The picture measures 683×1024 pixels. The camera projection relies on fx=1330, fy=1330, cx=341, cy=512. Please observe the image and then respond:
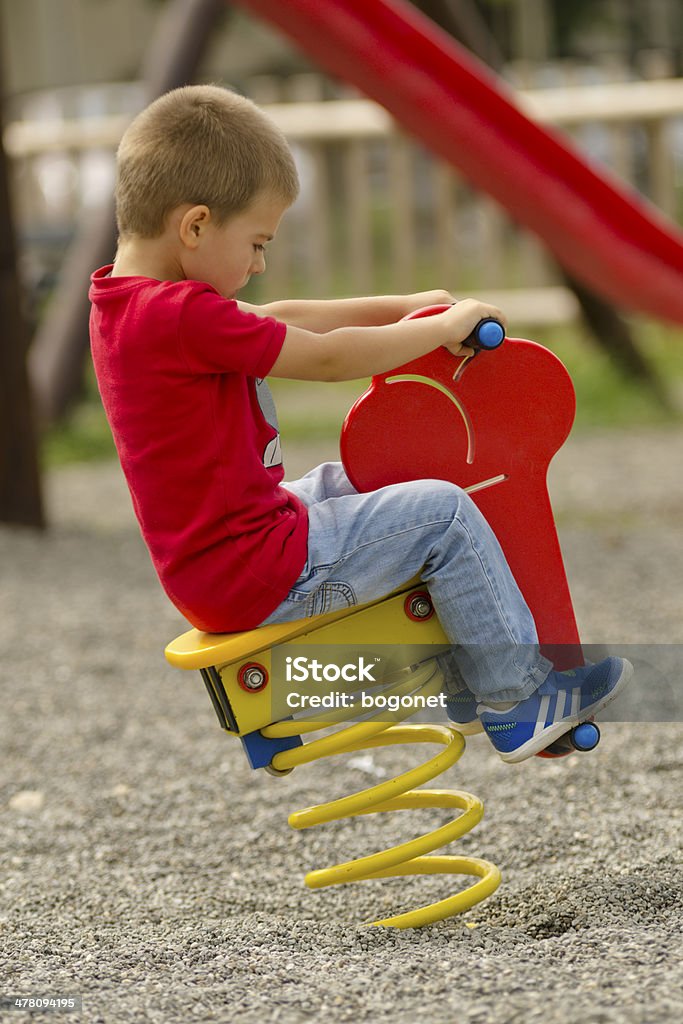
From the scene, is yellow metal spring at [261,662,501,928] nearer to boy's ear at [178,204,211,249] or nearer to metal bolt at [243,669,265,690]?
metal bolt at [243,669,265,690]

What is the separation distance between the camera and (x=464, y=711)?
2324 millimetres

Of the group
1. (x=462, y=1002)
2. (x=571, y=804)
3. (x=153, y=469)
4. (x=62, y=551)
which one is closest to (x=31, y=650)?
(x=62, y=551)

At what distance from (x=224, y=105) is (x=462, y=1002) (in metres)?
1.35

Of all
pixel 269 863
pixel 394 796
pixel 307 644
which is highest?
pixel 307 644

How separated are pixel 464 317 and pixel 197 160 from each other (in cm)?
48

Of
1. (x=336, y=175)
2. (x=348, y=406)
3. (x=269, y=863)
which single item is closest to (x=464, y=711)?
(x=269, y=863)

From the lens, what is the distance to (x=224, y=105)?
6.66ft

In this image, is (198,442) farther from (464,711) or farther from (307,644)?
(464,711)

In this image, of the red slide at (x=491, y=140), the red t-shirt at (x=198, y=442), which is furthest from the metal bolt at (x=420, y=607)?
the red slide at (x=491, y=140)

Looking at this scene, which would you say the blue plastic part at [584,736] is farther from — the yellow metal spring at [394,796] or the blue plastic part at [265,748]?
the blue plastic part at [265,748]

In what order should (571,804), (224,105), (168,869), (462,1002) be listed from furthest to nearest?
(571,804) < (168,869) < (224,105) < (462,1002)

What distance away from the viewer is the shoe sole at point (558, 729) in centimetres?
217

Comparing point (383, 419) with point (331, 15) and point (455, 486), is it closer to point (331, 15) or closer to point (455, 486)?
point (455, 486)

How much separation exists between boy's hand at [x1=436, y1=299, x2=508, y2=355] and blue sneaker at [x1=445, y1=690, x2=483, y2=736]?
604 mm
